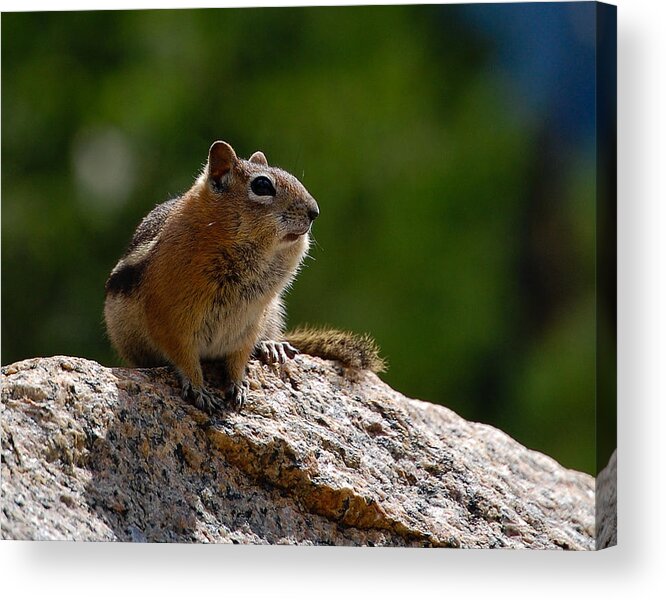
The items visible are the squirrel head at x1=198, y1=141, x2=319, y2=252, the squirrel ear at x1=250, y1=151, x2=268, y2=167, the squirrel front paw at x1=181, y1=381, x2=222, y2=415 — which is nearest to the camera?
the squirrel front paw at x1=181, y1=381, x2=222, y2=415

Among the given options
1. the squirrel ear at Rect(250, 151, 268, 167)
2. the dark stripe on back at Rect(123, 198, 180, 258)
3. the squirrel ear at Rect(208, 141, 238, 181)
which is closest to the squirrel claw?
the dark stripe on back at Rect(123, 198, 180, 258)

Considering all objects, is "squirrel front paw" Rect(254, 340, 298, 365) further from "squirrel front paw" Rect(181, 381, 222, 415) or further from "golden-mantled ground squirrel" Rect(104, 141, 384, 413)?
"squirrel front paw" Rect(181, 381, 222, 415)

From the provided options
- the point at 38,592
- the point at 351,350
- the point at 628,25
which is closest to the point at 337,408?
the point at 351,350

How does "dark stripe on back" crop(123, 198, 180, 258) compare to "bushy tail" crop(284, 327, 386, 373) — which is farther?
"bushy tail" crop(284, 327, 386, 373)

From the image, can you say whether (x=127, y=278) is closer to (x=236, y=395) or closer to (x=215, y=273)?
(x=215, y=273)

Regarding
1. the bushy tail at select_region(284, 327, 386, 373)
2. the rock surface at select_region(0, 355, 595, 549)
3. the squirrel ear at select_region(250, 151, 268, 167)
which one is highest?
the squirrel ear at select_region(250, 151, 268, 167)

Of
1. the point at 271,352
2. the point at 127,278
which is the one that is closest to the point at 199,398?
the point at 271,352
